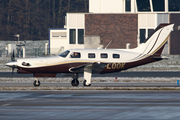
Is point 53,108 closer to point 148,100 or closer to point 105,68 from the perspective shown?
point 148,100

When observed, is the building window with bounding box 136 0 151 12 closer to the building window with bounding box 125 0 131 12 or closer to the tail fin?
the building window with bounding box 125 0 131 12

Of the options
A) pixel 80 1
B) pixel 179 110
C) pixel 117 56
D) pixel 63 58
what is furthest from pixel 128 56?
pixel 80 1

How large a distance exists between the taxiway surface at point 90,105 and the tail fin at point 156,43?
17.5ft

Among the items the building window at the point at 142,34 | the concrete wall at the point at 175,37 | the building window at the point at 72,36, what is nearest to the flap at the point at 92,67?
the building window at the point at 142,34

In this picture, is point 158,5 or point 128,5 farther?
point 128,5

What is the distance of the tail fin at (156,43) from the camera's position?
24750 millimetres

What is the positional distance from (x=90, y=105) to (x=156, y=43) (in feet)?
→ 36.6

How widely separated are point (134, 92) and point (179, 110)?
624cm

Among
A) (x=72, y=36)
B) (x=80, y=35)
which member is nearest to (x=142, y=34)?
(x=80, y=35)

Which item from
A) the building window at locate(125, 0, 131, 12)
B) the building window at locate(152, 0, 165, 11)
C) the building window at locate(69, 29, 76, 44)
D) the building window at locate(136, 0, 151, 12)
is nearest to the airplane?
the building window at locate(136, 0, 151, 12)

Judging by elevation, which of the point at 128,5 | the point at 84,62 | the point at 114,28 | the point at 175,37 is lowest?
the point at 84,62

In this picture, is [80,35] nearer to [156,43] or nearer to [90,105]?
[156,43]

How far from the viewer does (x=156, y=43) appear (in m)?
24.9

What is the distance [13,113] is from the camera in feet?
43.1
